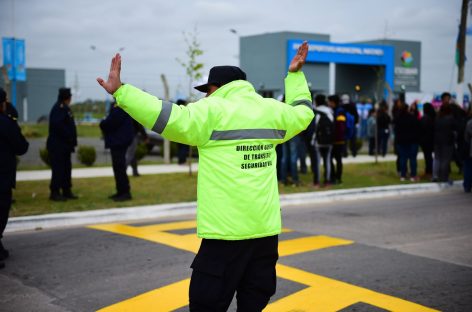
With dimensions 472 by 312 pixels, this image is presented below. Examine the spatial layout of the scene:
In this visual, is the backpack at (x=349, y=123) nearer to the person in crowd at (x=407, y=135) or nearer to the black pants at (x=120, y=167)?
the person in crowd at (x=407, y=135)

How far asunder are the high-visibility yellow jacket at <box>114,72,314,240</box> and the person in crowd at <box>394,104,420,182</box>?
35.7 feet

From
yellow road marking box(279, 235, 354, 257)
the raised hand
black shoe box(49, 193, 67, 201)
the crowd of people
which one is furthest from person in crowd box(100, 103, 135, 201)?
the raised hand

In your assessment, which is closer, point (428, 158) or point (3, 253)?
point (3, 253)

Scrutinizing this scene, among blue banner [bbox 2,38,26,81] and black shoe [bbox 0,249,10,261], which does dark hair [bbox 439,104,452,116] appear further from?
blue banner [bbox 2,38,26,81]

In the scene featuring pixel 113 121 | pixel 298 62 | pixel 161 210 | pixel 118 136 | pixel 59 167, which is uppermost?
pixel 298 62

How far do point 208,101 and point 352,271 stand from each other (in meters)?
3.38

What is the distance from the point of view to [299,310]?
4926mm

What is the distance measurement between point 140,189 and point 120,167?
1.79 meters

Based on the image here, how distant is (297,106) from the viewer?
156 inches

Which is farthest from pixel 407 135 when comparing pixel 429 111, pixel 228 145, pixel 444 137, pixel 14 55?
pixel 14 55

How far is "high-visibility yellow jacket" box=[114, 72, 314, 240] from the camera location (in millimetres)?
3369

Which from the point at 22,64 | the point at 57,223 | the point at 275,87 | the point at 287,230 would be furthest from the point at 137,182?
the point at 275,87

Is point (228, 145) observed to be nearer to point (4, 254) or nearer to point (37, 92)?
point (4, 254)

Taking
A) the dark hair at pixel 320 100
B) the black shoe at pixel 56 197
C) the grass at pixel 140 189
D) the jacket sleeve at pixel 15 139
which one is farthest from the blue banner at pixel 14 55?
the jacket sleeve at pixel 15 139
